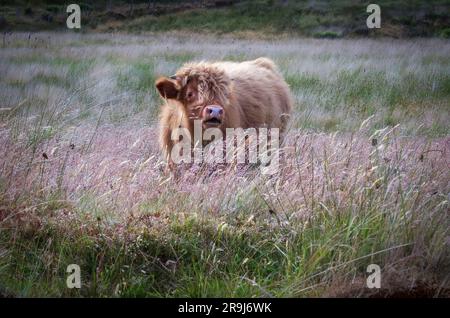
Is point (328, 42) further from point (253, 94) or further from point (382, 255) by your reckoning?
point (382, 255)

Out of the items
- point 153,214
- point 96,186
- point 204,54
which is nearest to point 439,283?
point 153,214

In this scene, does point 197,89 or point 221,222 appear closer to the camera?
point 221,222

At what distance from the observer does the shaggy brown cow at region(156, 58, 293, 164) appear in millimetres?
5508

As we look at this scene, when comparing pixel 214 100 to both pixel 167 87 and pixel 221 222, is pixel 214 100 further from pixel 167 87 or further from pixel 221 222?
pixel 221 222

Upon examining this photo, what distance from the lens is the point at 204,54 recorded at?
40.8ft

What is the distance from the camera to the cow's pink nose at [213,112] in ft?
17.1

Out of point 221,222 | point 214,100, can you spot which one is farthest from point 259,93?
point 221,222

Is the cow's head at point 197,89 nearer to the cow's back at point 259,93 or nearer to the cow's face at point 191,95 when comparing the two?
the cow's face at point 191,95

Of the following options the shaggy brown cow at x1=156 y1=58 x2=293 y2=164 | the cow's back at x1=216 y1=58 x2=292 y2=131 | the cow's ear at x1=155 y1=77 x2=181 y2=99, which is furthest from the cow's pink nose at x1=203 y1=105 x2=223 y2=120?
the cow's back at x1=216 y1=58 x2=292 y2=131

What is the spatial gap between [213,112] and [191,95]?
0.47 meters

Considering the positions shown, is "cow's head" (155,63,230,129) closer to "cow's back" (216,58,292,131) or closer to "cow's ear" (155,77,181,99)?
"cow's ear" (155,77,181,99)

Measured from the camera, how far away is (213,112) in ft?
17.1

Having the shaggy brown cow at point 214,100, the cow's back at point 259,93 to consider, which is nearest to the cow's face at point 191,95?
the shaggy brown cow at point 214,100
